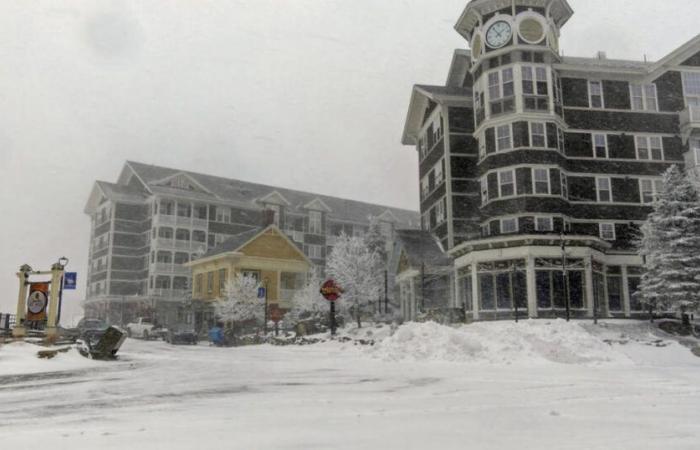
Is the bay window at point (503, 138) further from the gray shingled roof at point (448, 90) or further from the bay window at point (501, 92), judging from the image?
the gray shingled roof at point (448, 90)

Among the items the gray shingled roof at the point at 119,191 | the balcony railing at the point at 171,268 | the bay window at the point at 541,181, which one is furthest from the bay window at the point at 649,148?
the gray shingled roof at the point at 119,191

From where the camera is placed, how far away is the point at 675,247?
87.1 ft

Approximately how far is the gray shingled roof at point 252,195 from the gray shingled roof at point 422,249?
31519 millimetres

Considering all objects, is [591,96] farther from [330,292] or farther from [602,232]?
[330,292]

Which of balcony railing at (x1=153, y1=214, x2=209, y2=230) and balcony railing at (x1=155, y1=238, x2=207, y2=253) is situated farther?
balcony railing at (x1=153, y1=214, x2=209, y2=230)

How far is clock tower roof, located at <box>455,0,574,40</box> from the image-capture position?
111 ft

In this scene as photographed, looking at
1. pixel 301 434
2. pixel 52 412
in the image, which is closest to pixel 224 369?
pixel 52 412

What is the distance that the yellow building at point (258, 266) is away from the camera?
50.6 metres

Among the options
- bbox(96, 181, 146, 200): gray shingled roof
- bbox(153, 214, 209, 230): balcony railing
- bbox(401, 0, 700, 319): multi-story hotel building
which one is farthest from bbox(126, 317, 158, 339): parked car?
bbox(401, 0, 700, 319): multi-story hotel building

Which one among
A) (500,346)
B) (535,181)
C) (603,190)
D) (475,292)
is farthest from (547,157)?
(500,346)

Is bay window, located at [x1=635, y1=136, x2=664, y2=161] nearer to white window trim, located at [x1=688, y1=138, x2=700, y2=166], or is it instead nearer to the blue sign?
white window trim, located at [x1=688, y1=138, x2=700, y2=166]

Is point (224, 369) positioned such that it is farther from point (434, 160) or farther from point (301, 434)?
point (434, 160)

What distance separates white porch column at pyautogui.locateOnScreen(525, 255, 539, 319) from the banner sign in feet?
70.1

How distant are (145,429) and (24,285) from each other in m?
19.5
